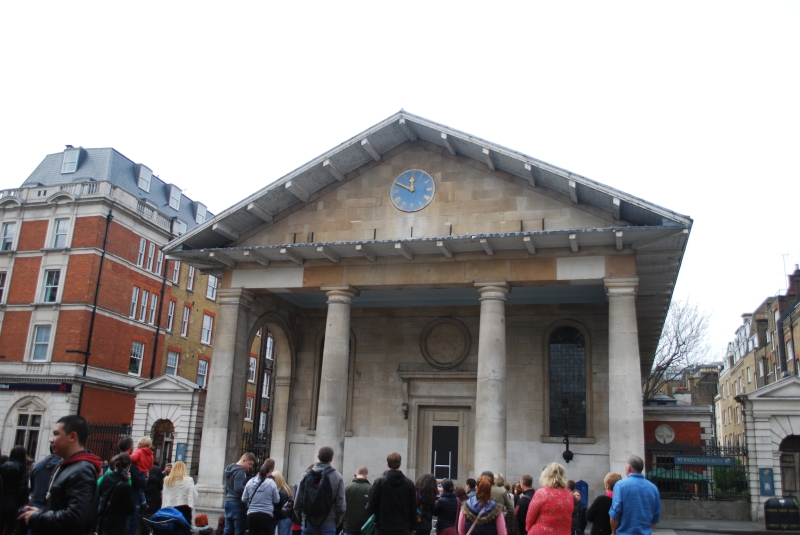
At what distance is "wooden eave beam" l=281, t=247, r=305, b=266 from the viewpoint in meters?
20.1

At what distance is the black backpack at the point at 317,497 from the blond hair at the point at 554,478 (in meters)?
3.16

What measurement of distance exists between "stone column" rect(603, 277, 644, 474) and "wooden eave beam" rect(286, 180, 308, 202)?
908 cm

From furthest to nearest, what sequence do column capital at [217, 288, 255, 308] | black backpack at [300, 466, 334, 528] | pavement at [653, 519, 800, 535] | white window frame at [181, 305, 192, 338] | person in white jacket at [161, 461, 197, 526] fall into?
white window frame at [181, 305, 192, 338]
column capital at [217, 288, 255, 308]
pavement at [653, 519, 800, 535]
person in white jacket at [161, 461, 197, 526]
black backpack at [300, 466, 334, 528]

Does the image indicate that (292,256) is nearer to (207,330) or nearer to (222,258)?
(222,258)

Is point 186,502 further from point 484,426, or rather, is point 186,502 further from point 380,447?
point 380,447

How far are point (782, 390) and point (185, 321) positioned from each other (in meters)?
34.9

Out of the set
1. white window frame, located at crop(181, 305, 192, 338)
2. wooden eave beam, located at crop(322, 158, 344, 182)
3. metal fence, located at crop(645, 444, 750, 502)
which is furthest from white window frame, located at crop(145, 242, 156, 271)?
metal fence, located at crop(645, 444, 750, 502)

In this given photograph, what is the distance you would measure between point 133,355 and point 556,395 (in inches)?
1047

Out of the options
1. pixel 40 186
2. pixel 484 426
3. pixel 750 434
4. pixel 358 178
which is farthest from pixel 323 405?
pixel 40 186

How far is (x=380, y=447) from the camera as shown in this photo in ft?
78.6

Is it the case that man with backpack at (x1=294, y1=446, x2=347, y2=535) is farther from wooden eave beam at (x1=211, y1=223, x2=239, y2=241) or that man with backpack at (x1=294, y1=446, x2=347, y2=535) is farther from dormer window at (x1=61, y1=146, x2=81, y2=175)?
dormer window at (x1=61, y1=146, x2=81, y2=175)

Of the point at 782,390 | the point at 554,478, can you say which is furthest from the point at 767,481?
the point at 554,478

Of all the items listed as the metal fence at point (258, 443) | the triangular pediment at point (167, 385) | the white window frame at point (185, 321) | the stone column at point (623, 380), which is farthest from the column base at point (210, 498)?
the white window frame at point (185, 321)

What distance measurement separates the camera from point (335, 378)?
19641mm
